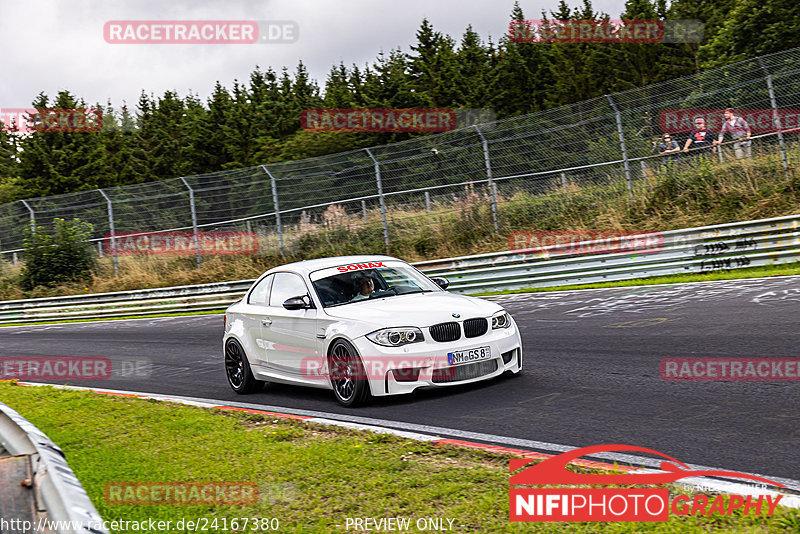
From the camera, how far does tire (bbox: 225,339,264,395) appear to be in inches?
379

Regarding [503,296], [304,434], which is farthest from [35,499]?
[503,296]

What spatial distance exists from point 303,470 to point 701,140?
1414 cm

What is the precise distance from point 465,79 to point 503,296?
44543 mm

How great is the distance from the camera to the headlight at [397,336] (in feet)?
25.2

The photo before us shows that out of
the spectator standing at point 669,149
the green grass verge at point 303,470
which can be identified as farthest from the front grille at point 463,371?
the spectator standing at point 669,149

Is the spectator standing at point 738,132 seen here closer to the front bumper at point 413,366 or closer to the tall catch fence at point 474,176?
the tall catch fence at point 474,176

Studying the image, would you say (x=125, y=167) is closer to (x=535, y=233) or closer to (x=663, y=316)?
(x=535, y=233)

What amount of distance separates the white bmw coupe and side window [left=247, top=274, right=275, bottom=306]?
0.01 m

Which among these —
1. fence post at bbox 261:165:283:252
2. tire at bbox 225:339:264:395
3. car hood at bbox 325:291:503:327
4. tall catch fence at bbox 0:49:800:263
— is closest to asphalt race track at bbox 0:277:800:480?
tire at bbox 225:339:264:395

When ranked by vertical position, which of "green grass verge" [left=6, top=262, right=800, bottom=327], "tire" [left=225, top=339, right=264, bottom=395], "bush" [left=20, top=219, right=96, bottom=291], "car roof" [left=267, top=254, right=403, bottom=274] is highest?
"bush" [left=20, top=219, right=96, bottom=291]

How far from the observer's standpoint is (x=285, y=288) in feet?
30.6

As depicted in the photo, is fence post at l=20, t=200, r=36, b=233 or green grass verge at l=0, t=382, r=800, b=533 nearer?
green grass verge at l=0, t=382, r=800, b=533

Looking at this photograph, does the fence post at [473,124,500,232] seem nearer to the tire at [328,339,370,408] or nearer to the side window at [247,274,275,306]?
the side window at [247,274,275,306]

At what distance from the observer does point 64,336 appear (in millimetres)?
19703
